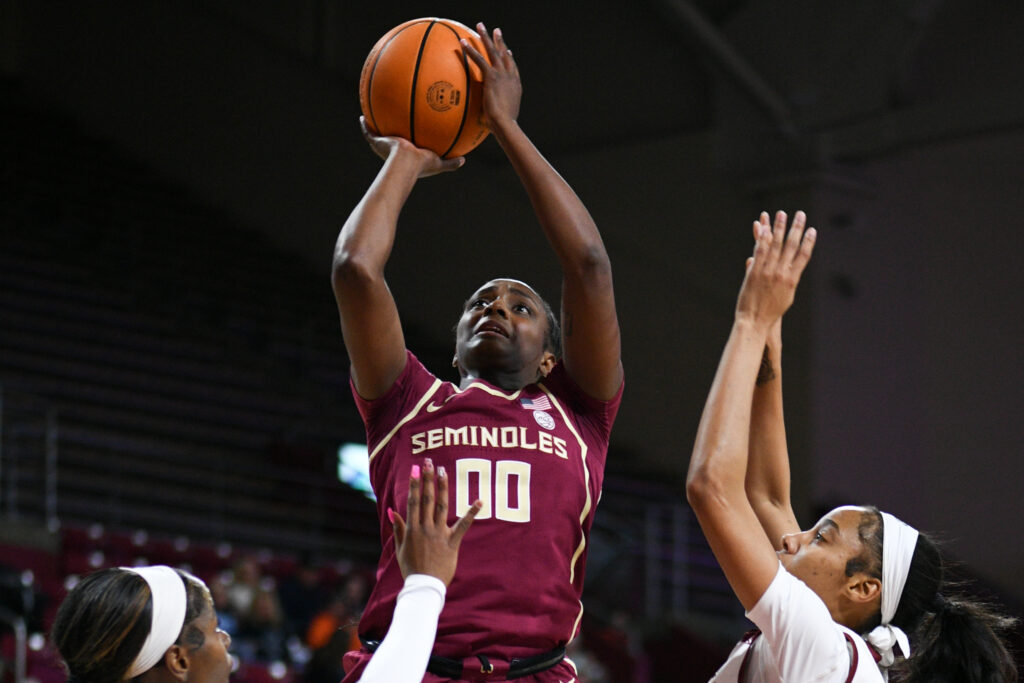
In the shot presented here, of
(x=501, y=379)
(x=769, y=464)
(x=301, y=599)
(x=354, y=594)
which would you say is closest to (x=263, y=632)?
(x=354, y=594)

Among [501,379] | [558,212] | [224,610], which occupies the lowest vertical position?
[224,610]

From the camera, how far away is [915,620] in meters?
2.96

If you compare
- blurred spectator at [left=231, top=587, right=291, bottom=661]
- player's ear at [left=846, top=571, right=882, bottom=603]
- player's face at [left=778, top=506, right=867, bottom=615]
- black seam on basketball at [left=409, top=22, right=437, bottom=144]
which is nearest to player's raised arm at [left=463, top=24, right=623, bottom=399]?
black seam on basketball at [left=409, top=22, right=437, bottom=144]

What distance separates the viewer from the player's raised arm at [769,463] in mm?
3338

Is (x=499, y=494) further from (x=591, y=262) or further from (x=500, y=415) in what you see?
(x=591, y=262)

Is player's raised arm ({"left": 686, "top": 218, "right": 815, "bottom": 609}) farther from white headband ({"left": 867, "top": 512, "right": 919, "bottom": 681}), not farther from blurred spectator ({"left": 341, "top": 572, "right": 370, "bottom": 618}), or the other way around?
blurred spectator ({"left": 341, "top": 572, "right": 370, "bottom": 618})

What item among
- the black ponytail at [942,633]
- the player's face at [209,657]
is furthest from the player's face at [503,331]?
the black ponytail at [942,633]

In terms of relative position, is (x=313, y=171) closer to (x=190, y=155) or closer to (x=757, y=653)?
(x=190, y=155)

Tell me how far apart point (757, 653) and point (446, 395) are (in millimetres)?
856

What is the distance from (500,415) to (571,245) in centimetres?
39

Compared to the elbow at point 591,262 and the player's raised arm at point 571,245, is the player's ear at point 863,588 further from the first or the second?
the elbow at point 591,262

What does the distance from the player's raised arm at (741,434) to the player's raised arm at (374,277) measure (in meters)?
0.67

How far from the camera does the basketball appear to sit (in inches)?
120

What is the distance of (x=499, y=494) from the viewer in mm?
2900
